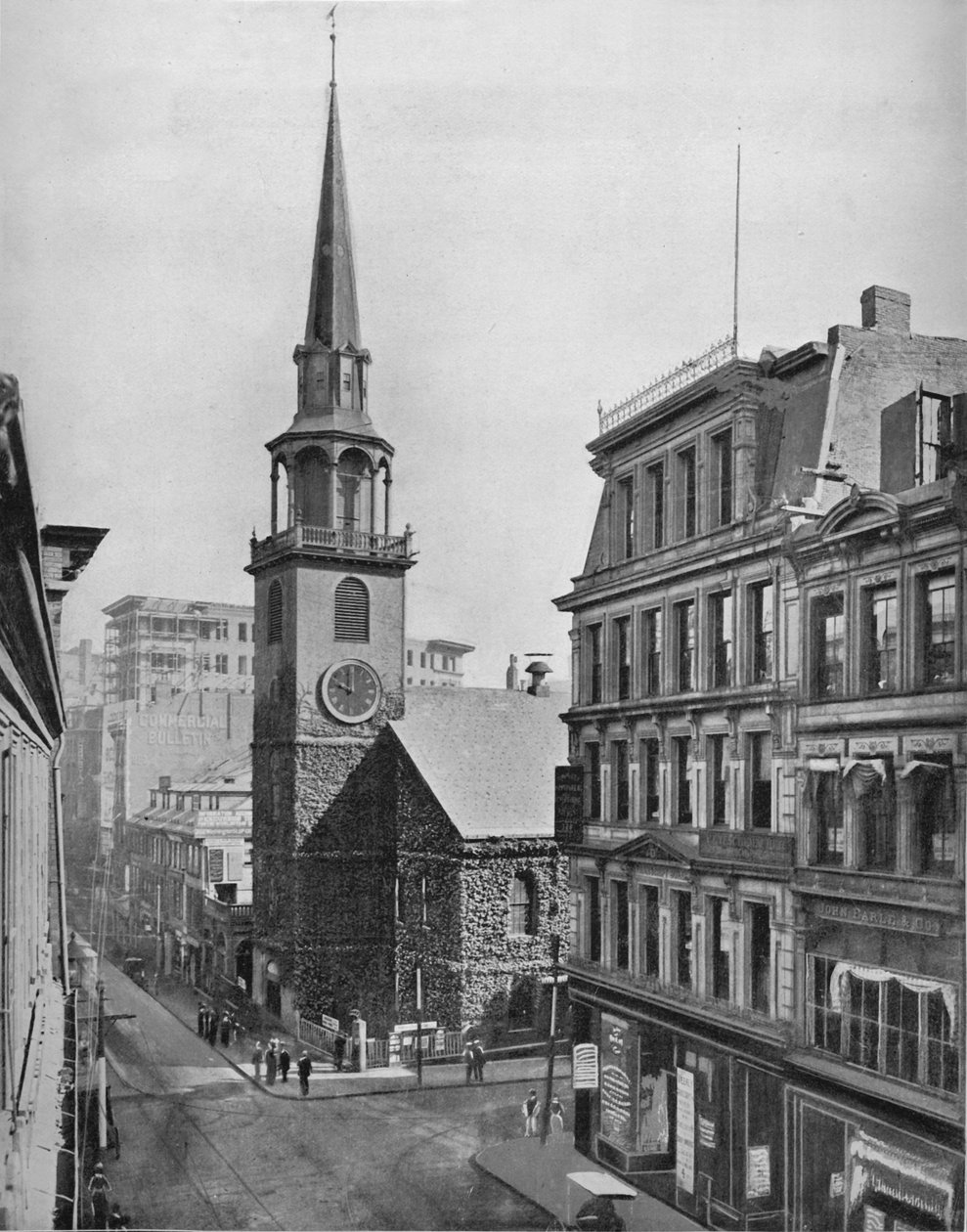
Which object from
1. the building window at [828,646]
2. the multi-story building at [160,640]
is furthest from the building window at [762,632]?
the multi-story building at [160,640]

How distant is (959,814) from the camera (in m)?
10.4

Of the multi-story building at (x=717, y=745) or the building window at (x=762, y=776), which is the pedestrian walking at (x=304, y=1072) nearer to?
the multi-story building at (x=717, y=745)

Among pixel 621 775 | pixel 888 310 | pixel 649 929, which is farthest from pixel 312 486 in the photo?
pixel 888 310

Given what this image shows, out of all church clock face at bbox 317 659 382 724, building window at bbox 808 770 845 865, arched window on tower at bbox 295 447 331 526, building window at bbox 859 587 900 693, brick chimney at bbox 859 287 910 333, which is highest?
brick chimney at bbox 859 287 910 333

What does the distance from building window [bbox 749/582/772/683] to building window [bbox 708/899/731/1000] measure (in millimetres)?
2631

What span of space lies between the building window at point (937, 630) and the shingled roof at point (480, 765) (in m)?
6.26

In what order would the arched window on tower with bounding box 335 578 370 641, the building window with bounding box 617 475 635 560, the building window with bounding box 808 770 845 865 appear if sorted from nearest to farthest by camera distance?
the building window with bounding box 808 770 845 865, the building window with bounding box 617 475 635 560, the arched window on tower with bounding box 335 578 370 641

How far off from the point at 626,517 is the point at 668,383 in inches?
77.1

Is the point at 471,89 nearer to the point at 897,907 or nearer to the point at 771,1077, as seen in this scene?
the point at 897,907

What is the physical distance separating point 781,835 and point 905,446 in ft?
13.3

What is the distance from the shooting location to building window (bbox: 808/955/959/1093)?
10.3 m

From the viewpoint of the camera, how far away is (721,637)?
42.0 ft

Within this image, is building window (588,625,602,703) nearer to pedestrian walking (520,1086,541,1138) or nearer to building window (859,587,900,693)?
building window (859,587,900,693)

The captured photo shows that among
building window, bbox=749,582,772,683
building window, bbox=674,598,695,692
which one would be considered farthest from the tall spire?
building window, bbox=749,582,772,683
